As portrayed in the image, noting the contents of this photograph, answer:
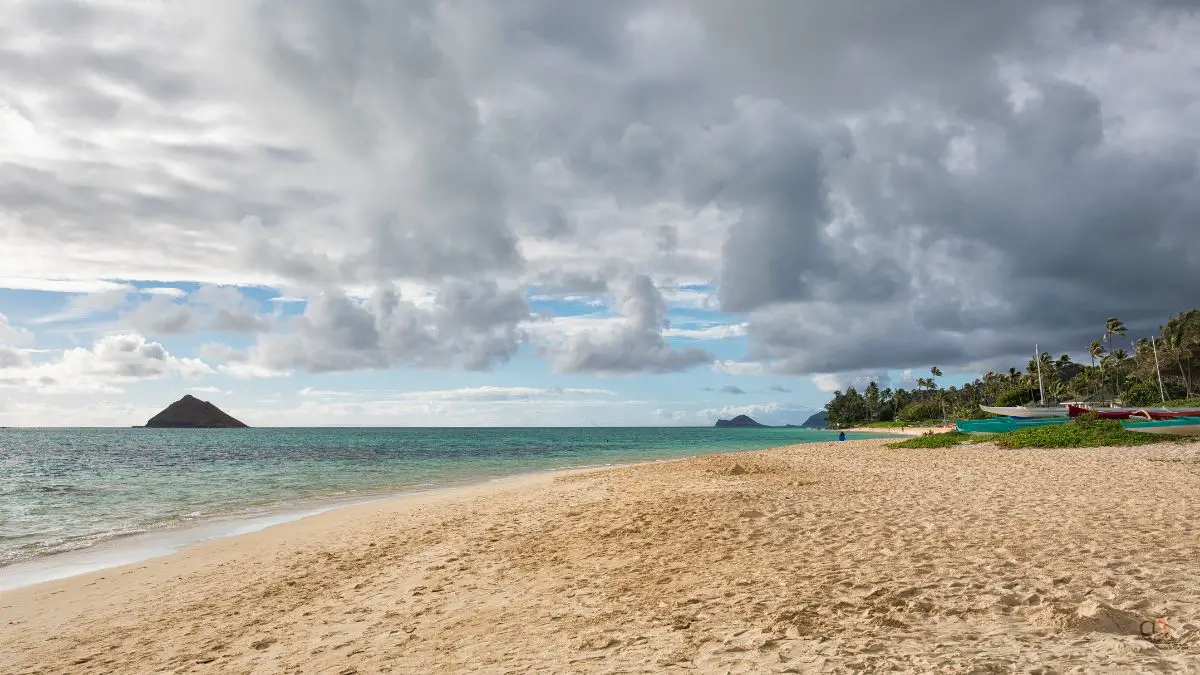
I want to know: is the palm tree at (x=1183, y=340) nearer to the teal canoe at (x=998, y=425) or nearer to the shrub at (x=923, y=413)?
the shrub at (x=923, y=413)

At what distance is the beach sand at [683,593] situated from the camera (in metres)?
6.07

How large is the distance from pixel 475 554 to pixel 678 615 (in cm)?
534

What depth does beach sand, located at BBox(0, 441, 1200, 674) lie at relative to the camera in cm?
607

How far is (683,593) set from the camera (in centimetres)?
809

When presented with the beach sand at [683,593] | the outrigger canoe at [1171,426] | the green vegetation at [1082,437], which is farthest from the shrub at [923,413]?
the beach sand at [683,593]

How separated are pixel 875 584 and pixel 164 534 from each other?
18035 mm

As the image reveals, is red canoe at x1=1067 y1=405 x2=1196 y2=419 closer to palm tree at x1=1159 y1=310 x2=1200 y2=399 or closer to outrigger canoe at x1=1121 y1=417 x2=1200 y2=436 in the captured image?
outrigger canoe at x1=1121 y1=417 x2=1200 y2=436

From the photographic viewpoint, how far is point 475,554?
1151 cm

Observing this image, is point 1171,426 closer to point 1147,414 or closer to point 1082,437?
point 1147,414

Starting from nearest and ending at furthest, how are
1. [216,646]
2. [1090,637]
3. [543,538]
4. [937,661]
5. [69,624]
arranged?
1. [937,661]
2. [1090,637]
3. [216,646]
4. [69,624]
5. [543,538]

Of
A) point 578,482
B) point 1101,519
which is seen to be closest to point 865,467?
point 578,482

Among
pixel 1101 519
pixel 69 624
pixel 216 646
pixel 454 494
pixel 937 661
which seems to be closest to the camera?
pixel 937 661

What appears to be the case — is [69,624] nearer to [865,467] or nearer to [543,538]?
[543,538]

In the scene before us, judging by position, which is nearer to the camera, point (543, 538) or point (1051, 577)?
point (1051, 577)
